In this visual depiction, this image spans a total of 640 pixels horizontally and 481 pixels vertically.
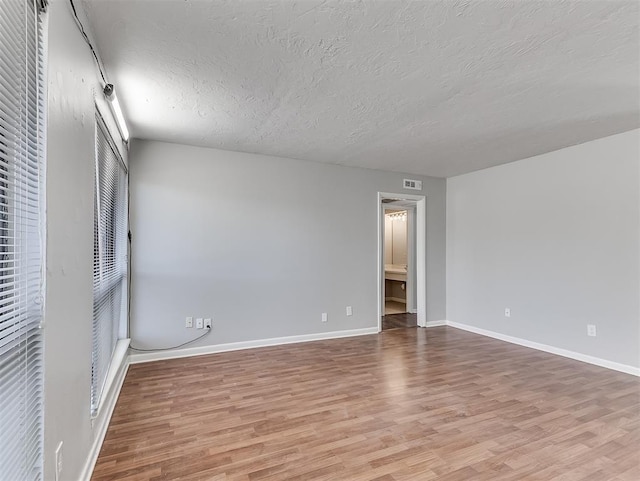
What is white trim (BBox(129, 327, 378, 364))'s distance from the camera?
381 cm

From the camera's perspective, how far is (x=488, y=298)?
16.2 feet

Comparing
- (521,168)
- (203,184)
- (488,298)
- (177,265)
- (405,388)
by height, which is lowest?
(405,388)

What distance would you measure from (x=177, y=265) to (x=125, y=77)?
2.16 meters

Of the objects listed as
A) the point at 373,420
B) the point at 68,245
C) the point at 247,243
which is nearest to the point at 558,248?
the point at 373,420

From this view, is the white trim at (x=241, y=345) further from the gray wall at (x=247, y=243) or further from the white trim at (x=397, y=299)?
the white trim at (x=397, y=299)

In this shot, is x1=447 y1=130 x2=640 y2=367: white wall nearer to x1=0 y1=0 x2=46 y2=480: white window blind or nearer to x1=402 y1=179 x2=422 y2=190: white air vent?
x1=402 y1=179 x2=422 y2=190: white air vent

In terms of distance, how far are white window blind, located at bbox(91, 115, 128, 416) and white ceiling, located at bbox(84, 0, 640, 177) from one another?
0.55m

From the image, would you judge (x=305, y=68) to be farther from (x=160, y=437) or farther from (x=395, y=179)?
(x=395, y=179)

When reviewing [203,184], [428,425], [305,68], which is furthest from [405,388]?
[203,184]

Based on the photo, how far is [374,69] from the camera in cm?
228

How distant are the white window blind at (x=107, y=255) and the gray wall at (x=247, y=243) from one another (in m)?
0.28

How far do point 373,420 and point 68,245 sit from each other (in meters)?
2.26

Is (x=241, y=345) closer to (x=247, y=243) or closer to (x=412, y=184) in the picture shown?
(x=247, y=243)

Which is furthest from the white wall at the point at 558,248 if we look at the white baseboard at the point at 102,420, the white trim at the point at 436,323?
the white baseboard at the point at 102,420
